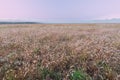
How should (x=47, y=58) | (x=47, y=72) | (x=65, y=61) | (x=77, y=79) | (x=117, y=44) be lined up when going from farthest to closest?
(x=117, y=44), (x=47, y=58), (x=65, y=61), (x=47, y=72), (x=77, y=79)

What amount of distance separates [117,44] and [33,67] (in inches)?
196

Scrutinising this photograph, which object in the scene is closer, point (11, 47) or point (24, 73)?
point (24, 73)

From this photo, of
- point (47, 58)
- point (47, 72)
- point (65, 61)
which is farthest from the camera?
point (47, 58)

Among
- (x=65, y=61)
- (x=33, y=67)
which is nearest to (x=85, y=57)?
(x=65, y=61)

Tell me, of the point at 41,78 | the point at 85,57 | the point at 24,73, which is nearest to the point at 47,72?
the point at 41,78

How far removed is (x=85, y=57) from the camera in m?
6.61

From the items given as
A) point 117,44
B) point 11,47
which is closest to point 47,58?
point 11,47

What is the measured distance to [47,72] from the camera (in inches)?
218

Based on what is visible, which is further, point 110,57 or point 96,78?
point 110,57

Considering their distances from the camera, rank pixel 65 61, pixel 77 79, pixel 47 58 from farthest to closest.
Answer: pixel 47 58, pixel 65 61, pixel 77 79

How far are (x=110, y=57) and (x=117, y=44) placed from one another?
272cm

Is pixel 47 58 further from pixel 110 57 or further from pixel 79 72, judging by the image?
pixel 110 57

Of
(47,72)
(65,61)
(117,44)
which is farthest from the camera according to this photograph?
(117,44)

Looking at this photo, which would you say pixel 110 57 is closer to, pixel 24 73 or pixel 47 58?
pixel 47 58
